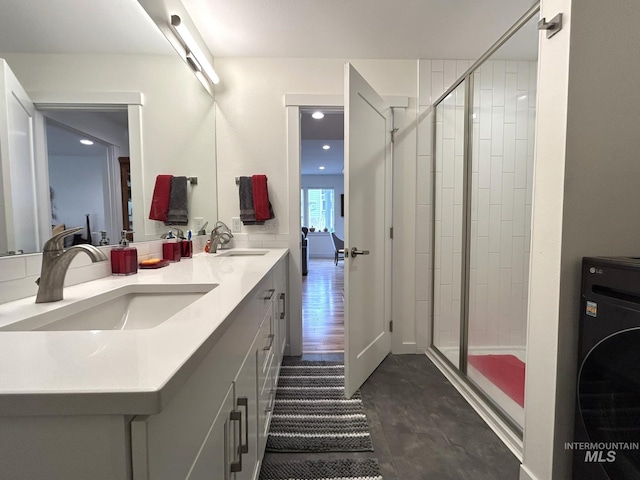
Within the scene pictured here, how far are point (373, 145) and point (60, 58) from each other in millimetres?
1560

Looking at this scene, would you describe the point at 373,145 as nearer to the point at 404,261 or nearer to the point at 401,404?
the point at 404,261

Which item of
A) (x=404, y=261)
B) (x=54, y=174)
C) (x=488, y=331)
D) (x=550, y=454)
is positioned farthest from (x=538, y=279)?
(x=54, y=174)

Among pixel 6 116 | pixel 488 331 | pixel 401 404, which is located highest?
pixel 6 116

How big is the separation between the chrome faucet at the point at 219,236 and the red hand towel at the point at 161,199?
15.3 inches

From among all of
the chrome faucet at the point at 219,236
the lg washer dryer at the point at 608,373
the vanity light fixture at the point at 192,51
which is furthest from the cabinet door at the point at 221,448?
the vanity light fixture at the point at 192,51

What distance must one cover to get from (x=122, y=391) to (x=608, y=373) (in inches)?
48.7

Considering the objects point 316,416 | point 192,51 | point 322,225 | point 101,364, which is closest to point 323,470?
point 316,416

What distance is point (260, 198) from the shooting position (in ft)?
7.10

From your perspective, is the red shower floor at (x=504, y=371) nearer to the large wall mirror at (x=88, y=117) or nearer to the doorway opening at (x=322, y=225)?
the doorway opening at (x=322, y=225)

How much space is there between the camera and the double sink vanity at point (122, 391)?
13.8 inches

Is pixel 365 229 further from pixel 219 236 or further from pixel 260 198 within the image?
pixel 219 236

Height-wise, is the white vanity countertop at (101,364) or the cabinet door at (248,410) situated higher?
the white vanity countertop at (101,364)

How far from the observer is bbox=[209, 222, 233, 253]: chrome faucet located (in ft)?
6.59

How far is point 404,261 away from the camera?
227cm
